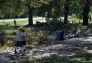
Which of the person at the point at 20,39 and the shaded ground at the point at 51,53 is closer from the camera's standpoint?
the shaded ground at the point at 51,53

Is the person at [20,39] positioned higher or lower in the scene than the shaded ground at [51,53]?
higher

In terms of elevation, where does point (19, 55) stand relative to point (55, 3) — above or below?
below

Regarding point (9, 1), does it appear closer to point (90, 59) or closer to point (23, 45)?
point (23, 45)

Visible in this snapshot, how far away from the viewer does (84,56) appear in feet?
69.4

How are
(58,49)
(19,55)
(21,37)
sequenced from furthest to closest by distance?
(21,37)
(58,49)
(19,55)

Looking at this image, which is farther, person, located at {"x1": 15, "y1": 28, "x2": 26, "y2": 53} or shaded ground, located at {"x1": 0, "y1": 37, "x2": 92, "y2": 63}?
person, located at {"x1": 15, "y1": 28, "x2": 26, "y2": 53}

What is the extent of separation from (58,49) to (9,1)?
10.3 meters

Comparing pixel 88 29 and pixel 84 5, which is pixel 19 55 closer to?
pixel 88 29

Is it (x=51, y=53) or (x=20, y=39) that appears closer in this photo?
(x=51, y=53)

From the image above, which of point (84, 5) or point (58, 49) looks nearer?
point (58, 49)

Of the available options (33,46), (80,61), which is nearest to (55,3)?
(33,46)

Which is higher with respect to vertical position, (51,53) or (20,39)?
(20,39)

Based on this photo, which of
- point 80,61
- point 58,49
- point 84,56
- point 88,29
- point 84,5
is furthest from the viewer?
point 84,5

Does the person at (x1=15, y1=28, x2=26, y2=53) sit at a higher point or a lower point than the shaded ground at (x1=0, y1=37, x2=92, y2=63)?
higher
